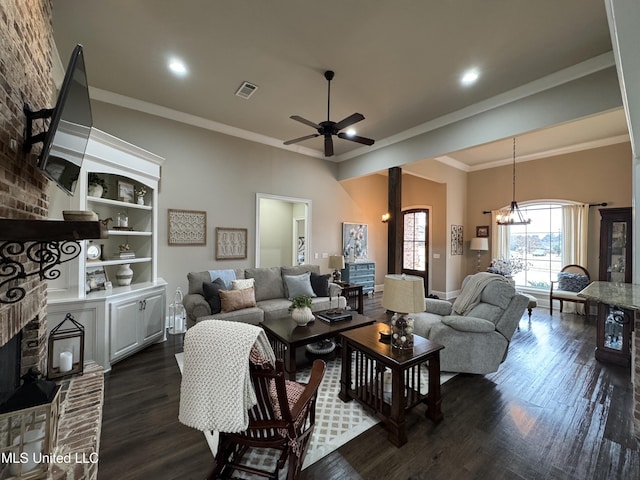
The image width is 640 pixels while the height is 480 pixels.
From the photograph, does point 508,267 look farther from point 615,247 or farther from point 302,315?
point 302,315

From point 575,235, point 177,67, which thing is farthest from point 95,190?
point 575,235

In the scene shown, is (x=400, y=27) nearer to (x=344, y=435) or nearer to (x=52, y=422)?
(x=344, y=435)

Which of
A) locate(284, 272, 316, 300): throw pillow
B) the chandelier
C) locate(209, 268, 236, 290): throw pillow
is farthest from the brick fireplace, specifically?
the chandelier

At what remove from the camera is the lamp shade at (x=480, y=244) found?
6.67 meters

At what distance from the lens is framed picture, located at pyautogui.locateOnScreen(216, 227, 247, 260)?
4.88 m

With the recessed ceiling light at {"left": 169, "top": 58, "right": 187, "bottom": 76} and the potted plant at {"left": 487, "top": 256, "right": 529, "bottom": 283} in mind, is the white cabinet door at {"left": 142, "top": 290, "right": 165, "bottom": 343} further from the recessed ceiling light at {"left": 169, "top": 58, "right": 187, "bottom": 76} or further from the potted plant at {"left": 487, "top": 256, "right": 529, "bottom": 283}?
the potted plant at {"left": 487, "top": 256, "right": 529, "bottom": 283}

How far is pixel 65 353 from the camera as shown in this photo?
221 cm

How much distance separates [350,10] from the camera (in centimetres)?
239

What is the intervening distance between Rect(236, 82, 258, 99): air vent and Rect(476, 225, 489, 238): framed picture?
6.31m

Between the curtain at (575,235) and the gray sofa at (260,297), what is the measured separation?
16.3 ft

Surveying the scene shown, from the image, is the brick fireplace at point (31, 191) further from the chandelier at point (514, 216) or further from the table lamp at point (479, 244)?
the table lamp at point (479, 244)

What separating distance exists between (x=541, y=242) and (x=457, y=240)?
1.73m

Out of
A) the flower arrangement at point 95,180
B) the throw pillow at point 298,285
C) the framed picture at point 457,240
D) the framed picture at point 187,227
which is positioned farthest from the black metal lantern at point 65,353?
the framed picture at point 457,240

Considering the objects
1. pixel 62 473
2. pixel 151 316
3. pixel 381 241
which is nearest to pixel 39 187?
pixel 62 473
